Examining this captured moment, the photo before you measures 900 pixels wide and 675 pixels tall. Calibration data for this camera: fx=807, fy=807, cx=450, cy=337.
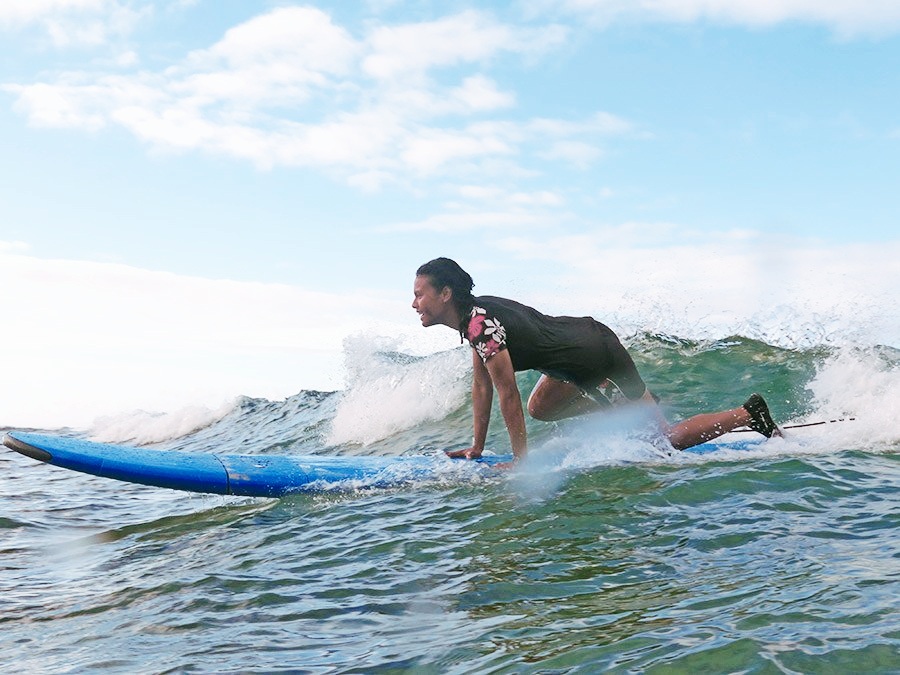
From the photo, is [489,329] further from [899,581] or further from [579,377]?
[899,581]

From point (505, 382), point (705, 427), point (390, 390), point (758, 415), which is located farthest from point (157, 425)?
point (758, 415)

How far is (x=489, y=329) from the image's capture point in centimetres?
558

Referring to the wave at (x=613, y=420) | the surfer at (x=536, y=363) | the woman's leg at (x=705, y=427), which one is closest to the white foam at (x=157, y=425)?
the wave at (x=613, y=420)

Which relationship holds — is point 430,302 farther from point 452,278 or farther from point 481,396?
point 481,396

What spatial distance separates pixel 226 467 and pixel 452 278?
2189 millimetres

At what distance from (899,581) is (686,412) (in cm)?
590

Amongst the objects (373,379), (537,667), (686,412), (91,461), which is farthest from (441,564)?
(373,379)

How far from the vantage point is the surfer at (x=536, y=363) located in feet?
18.4

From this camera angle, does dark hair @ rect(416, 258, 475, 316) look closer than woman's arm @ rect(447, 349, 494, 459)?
Yes

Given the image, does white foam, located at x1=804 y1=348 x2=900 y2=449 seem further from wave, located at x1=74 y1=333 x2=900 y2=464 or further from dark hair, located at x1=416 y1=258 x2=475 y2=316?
dark hair, located at x1=416 y1=258 x2=475 y2=316

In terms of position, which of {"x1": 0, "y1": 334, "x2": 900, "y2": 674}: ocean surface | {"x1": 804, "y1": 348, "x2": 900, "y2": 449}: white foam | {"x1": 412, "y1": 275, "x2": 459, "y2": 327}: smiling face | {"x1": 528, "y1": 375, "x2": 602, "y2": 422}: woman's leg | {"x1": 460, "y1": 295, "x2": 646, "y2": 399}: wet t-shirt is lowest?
{"x1": 0, "y1": 334, "x2": 900, "y2": 674}: ocean surface

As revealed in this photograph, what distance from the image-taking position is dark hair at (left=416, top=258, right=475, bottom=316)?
562 centimetres

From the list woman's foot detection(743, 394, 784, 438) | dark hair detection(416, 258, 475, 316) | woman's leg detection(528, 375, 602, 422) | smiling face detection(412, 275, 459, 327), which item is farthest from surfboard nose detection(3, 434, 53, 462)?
woman's foot detection(743, 394, 784, 438)

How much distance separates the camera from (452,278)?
5641mm
